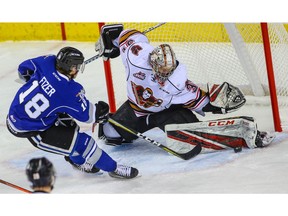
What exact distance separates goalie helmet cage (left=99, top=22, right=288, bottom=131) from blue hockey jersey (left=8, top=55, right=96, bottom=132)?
86 centimetres

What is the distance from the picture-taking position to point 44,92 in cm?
471

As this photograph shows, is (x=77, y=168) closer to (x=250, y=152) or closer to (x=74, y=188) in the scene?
(x=74, y=188)

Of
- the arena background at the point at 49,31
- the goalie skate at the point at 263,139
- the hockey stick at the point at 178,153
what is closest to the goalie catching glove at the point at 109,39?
the hockey stick at the point at 178,153

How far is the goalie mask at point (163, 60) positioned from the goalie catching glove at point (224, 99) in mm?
315

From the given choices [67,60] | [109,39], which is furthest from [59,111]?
[109,39]

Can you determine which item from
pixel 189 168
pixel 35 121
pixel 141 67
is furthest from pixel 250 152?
pixel 35 121

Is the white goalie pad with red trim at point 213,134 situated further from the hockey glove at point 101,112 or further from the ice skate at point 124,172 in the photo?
the hockey glove at point 101,112

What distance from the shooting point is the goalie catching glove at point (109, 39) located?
529 cm

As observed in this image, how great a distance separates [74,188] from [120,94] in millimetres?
1068

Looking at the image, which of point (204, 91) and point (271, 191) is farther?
point (204, 91)

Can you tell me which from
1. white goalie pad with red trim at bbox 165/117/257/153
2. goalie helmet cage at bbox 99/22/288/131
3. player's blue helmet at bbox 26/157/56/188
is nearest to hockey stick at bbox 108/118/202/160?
white goalie pad with red trim at bbox 165/117/257/153

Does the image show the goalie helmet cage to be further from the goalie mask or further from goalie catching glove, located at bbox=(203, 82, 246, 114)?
the goalie mask

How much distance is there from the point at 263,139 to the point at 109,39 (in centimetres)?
90

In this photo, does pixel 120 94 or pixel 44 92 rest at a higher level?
pixel 44 92
